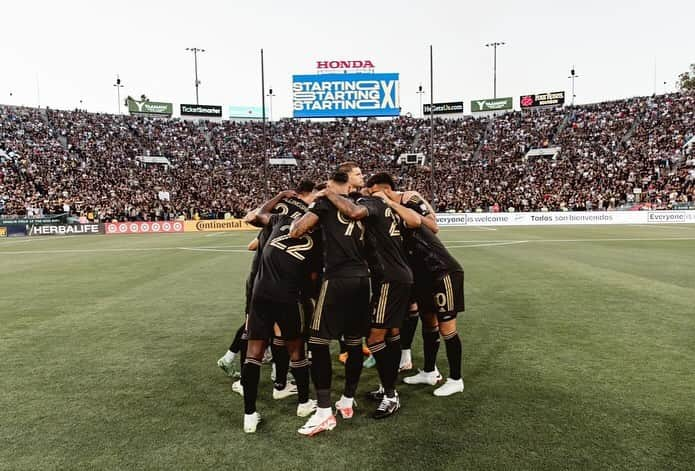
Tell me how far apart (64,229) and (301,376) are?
121 feet

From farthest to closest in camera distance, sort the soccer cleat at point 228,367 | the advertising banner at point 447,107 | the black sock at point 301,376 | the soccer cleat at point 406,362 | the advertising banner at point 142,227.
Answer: the advertising banner at point 447,107, the advertising banner at point 142,227, the soccer cleat at point 406,362, the soccer cleat at point 228,367, the black sock at point 301,376

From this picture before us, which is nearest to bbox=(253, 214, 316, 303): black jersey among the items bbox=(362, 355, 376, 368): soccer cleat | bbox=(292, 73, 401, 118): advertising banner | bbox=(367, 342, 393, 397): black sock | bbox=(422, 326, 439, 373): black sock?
bbox=(367, 342, 393, 397): black sock

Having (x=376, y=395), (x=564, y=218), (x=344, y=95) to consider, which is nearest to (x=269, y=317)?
(x=376, y=395)

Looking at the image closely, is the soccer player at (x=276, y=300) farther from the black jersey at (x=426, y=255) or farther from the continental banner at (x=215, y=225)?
the continental banner at (x=215, y=225)

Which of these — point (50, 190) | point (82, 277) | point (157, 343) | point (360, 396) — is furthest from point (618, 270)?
point (50, 190)

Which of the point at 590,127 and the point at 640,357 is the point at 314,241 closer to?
the point at 640,357

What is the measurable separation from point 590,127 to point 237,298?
53481mm

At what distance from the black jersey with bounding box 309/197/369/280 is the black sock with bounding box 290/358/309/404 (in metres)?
0.89

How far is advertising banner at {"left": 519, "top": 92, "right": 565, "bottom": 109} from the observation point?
60.2m

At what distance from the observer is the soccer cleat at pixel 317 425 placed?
4035 millimetres

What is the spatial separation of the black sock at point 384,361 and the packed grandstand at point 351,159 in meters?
34.7

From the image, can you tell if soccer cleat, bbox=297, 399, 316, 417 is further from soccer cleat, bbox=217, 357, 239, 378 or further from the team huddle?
soccer cleat, bbox=217, 357, 239, 378

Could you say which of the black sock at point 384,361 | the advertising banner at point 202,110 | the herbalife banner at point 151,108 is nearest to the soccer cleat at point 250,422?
the black sock at point 384,361

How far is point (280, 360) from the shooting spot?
4.82 meters
